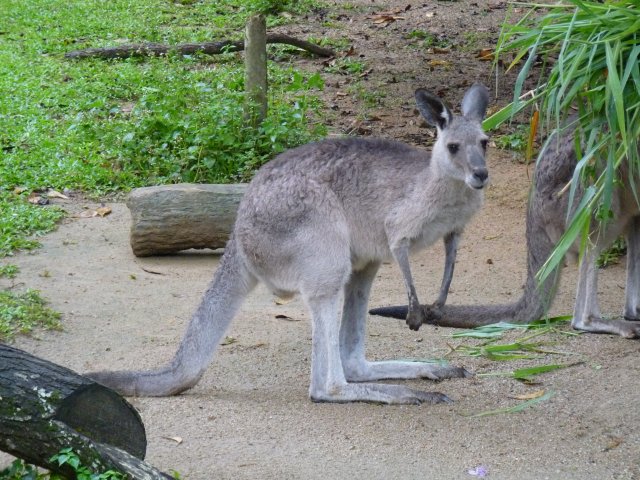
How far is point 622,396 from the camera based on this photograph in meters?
4.65

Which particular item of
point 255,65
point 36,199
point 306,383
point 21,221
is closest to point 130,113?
point 255,65

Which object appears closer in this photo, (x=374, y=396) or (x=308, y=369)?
(x=374, y=396)

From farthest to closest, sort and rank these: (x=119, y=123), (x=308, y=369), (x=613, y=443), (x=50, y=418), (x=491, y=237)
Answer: (x=119, y=123) < (x=491, y=237) < (x=308, y=369) < (x=613, y=443) < (x=50, y=418)

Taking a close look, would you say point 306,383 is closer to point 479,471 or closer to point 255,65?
point 479,471

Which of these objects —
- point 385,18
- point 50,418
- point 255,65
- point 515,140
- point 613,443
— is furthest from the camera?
point 385,18

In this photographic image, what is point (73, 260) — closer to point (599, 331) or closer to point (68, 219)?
point (68, 219)

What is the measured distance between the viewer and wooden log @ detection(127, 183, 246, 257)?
6.92m

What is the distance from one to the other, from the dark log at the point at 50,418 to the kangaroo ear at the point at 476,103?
98.0 inches

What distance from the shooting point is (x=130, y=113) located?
952cm

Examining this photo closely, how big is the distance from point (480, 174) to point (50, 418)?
94.8 inches

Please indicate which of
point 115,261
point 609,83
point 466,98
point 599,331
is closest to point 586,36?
point 609,83

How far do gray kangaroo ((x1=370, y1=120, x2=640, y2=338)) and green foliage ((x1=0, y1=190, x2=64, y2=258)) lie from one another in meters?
2.72

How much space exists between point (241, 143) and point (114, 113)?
6.24 feet

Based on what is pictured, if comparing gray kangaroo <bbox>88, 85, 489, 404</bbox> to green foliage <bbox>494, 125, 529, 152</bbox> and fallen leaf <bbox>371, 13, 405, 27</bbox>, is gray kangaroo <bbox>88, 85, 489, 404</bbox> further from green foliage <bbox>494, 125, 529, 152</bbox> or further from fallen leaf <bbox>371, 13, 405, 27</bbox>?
fallen leaf <bbox>371, 13, 405, 27</bbox>
